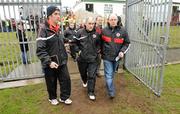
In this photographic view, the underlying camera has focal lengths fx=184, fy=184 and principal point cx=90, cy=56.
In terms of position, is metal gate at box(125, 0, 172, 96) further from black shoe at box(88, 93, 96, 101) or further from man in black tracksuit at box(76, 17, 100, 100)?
black shoe at box(88, 93, 96, 101)

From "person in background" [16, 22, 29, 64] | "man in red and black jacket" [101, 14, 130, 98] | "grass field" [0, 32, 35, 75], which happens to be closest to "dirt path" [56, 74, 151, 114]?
"man in red and black jacket" [101, 14, 130, 98]

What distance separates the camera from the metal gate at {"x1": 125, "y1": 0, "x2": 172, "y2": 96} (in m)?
3.92

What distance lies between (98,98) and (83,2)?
998 inches

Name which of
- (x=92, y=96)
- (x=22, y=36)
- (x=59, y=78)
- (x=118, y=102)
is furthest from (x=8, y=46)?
(x=118, y=102)

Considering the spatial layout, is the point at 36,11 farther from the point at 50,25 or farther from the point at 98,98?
the point at 98,98

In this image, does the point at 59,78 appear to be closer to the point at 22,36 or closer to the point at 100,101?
the point at 100,101

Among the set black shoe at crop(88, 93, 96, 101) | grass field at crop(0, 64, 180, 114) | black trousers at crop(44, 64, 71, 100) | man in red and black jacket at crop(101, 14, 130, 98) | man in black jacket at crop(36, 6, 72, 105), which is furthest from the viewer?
black shoe at crop(88, 93, 96, 101)

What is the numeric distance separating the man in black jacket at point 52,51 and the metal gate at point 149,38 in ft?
6.82

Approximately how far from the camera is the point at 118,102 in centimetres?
418

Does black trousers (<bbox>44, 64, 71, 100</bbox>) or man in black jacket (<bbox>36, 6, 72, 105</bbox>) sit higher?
man in black jacket (<bbox>36, 6, 72, 105</bbox>)

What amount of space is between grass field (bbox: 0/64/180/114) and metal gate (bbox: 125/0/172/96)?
313 millimetres

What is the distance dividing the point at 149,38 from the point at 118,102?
Result: 172cm

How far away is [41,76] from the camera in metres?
5.84

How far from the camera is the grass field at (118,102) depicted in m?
Answer: 3.86
